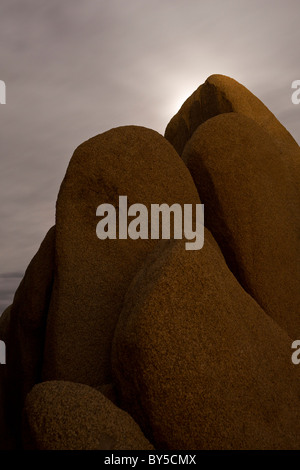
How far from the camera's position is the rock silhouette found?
16.2ft

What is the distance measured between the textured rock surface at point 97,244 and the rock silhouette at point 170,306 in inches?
0.7

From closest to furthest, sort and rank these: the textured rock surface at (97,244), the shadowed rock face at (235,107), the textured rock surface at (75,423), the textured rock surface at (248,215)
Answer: the textured rock surface at (75,423)
the textured rock surface at (97,244)
the textured rock surface at (248,215)
the shadowed rock face at (235,107)

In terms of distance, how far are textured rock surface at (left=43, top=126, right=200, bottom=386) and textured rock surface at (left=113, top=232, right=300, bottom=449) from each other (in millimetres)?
1360

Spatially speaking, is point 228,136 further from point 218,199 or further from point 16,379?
point 16,379

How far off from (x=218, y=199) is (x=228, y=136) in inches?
47.3

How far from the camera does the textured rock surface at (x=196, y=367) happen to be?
4.95 metres

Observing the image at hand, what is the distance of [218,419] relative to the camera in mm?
4977

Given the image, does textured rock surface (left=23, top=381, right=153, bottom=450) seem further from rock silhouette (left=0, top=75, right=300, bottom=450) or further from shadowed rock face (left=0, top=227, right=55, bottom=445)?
shadowed rock face (left=0, top=227, right=55, bottom=445)

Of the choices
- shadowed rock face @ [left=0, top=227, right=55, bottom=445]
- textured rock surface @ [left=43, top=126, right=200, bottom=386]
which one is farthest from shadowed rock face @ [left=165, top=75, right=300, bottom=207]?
shadowed rock face @ [left=0, top=227, right=55, bottom=445]

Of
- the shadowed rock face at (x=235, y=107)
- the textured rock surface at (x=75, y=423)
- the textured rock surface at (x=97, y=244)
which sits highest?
the shadowed rock face at (x=235, y=107)

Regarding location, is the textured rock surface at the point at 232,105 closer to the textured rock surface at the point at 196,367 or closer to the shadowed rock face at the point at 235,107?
the shadowed rock face at the point at 235,107

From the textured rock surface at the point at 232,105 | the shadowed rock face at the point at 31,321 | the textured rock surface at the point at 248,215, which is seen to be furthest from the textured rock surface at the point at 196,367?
the textured rock surface at the point at 232,105

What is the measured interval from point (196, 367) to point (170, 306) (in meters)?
0.67

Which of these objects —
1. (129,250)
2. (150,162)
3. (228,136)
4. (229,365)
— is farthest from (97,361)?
(228,136)
